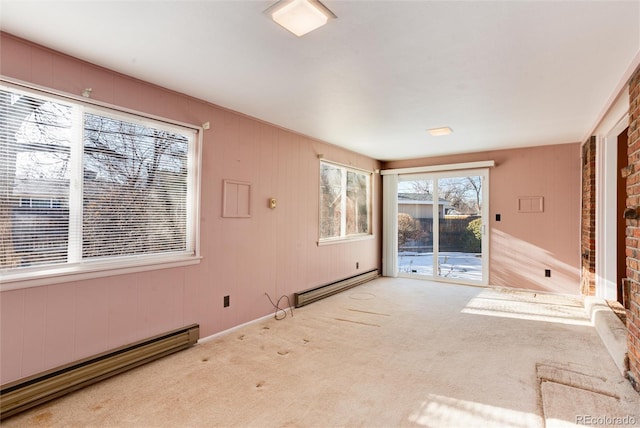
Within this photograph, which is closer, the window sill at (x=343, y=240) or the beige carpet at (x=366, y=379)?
the beige carpet at (x=366, y=379)

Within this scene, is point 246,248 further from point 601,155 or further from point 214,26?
point 601,155

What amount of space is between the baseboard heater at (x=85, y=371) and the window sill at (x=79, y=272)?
60 centimetres

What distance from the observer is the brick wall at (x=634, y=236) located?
7.48 ft

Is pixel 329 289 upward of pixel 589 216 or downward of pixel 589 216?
downward

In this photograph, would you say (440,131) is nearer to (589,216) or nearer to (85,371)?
(589,216)

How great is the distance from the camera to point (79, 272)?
7.91 feet

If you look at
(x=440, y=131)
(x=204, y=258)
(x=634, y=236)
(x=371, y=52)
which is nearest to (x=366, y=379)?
(x=204, y=258)

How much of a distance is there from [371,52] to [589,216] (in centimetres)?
392

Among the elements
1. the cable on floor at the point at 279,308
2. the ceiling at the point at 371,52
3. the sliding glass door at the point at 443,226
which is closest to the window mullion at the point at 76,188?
the ceiling at the point at 371,52

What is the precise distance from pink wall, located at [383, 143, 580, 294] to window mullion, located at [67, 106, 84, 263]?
18.7 feet

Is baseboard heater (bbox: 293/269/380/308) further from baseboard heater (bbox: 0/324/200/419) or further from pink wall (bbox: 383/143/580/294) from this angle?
pink wall (bbox: 383/143/580/294)

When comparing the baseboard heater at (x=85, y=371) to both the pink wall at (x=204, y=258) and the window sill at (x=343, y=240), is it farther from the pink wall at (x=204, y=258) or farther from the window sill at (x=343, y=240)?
the window sill at (x=343, y=240)

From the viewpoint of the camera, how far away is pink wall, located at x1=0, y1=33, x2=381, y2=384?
2225 mm

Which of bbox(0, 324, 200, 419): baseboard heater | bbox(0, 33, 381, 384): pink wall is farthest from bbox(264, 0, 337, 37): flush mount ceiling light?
bbox(0, 324, 200, 419): baseboard heater
